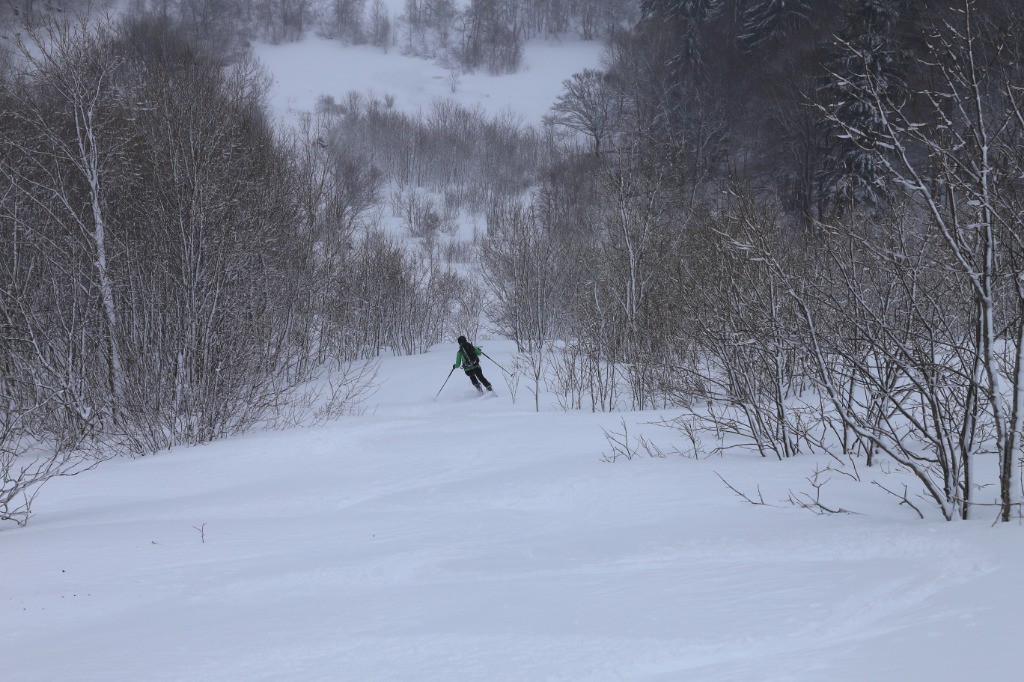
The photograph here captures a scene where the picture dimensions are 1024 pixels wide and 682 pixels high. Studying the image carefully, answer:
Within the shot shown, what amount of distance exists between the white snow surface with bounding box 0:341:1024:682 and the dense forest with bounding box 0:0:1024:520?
0.74m

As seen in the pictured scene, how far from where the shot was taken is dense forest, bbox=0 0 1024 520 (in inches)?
127

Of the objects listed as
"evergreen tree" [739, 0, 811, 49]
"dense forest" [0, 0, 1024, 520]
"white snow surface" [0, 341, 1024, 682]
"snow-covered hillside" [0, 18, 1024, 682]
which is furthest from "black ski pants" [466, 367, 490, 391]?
"evergreen tree" [739, 0, 811, 49]

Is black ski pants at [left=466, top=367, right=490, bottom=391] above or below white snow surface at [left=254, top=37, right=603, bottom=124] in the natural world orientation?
below

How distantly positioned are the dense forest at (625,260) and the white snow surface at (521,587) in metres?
0.74

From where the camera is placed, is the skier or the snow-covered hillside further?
the skier

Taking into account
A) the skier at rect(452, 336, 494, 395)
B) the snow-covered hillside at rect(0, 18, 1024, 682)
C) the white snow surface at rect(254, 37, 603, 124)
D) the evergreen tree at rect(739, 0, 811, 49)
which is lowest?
the snow-covered hillside at rect(0, 18, 1024, 682)

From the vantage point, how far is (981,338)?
2.96 m

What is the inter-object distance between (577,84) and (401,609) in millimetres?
35242

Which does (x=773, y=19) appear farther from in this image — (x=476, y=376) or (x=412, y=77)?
(x=412, y=77)

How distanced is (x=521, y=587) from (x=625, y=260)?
13.2 meters

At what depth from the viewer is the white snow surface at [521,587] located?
1.84 meters

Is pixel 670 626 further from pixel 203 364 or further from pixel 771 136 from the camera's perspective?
pixel 771 136

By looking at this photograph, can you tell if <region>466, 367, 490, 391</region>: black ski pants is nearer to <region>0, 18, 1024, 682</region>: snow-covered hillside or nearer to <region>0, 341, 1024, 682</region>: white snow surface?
<region>0, 18, 1024, 682</region>: snow-covered hillside

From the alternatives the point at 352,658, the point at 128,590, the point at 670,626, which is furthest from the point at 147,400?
the point at 670,626
